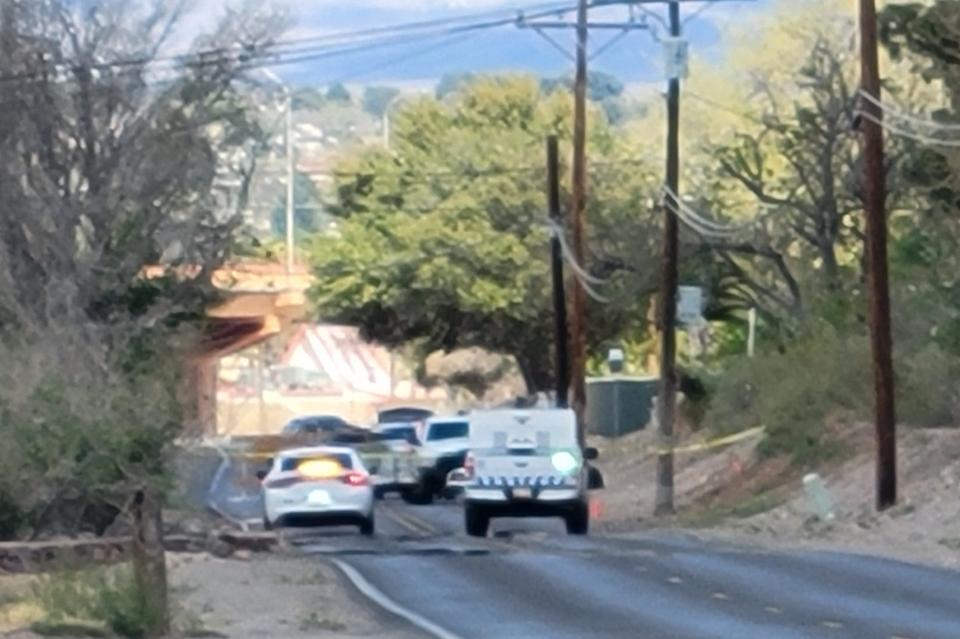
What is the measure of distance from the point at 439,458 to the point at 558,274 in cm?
559

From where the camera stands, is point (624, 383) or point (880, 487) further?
point (624, 383)

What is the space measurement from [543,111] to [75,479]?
60.9 m

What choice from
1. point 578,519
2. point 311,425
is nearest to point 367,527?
point 578,519

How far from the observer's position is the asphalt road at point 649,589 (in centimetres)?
2164

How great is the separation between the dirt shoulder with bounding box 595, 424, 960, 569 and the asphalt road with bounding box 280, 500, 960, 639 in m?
1.95

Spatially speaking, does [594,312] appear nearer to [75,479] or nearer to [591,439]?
[591,439]

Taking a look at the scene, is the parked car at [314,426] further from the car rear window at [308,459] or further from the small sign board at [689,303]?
the car rear window at [308,459]

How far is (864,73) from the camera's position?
120 ft

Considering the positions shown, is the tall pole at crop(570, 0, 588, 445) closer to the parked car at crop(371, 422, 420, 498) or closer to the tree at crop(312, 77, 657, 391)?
the parked car at crop(371, 422, 420, 498)

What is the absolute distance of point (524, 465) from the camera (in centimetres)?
3928

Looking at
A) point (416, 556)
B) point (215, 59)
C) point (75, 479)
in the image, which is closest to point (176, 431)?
point (75, 479)

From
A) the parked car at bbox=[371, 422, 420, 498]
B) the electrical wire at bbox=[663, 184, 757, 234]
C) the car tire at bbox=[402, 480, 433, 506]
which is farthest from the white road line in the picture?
the electrical wire at bbox=[663, 184, 757, 234]

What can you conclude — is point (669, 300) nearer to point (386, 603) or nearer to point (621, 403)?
point (386, 603)

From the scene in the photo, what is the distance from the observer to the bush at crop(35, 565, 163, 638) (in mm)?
20234
